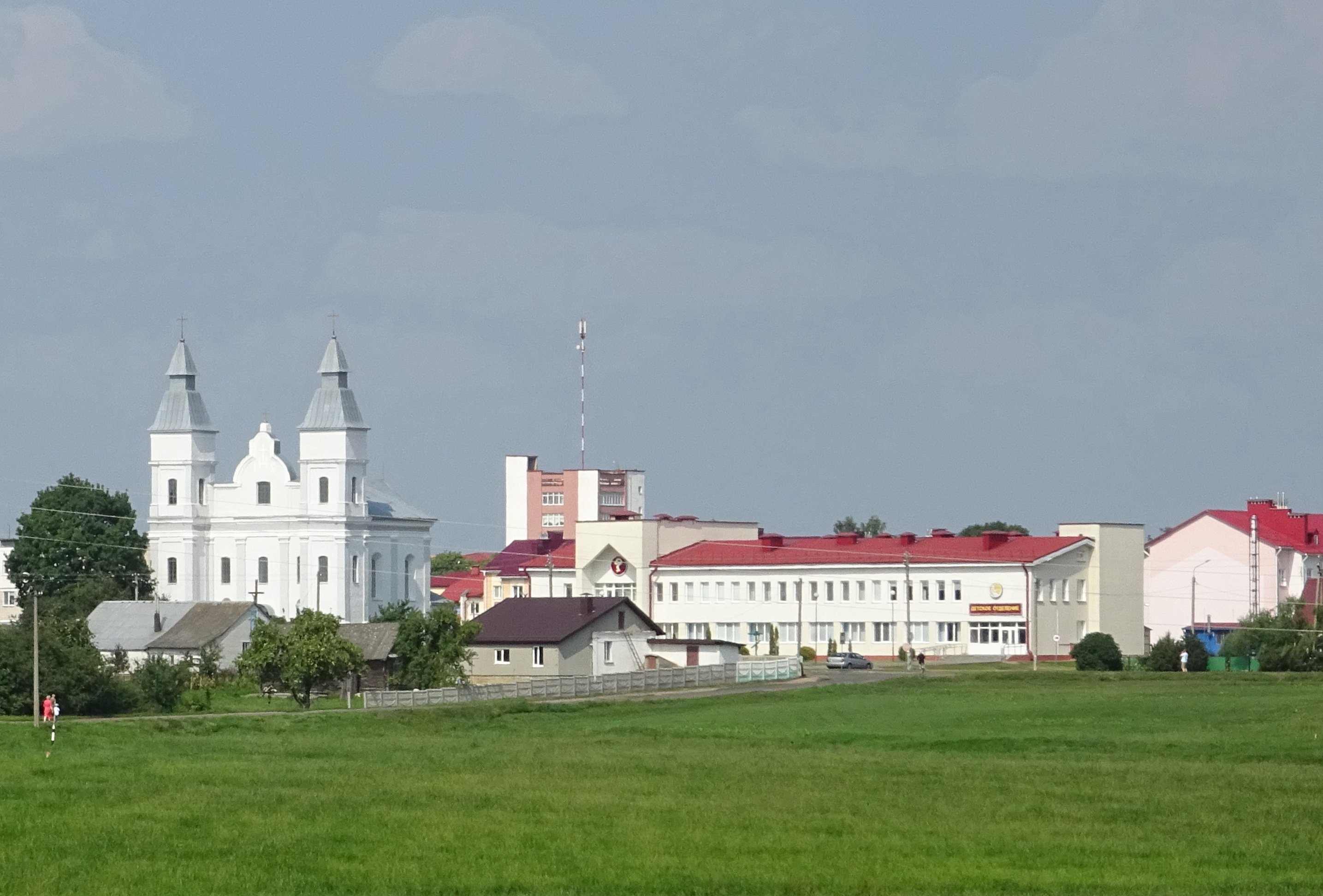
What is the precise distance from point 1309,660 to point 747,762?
55985mm

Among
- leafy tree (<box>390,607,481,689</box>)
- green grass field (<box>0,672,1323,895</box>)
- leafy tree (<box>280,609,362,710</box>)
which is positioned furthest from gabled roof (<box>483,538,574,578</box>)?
green grass field (<box>0,672,1323,895</box>)

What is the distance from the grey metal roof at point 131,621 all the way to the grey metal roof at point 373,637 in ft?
50.3

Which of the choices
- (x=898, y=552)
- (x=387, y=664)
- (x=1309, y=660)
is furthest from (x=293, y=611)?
(x=1309, y=660)

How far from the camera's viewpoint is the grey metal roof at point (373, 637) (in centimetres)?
8712

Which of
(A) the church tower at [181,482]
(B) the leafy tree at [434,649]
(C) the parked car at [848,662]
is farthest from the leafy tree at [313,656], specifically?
(A) the church tower at [181,482]

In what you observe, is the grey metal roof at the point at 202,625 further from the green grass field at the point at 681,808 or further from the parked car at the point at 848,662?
the green grass field at the point at 681,808

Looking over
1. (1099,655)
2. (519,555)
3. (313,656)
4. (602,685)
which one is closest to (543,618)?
(602,685)

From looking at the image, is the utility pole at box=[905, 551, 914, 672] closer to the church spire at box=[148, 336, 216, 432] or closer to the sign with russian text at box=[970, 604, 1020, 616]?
the sign with russian text at box=[970, 604, 1020, 616]

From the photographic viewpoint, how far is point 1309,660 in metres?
90.9

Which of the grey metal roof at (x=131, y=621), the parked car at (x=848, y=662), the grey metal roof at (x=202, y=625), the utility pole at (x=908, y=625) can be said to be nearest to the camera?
the utility pole at (x=908, y=625)

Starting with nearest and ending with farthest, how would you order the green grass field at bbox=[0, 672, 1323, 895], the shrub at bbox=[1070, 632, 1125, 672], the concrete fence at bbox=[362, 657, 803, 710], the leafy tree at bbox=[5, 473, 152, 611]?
the green grass field at bbox=[0, 672, 1323, 895] < the concrete fence at bbox=[362, 657, 803, 710] < the shrub at bbox=[1070, 632, 1125, 672] < the leafy tree at bbox=[5, 473, 152, 611]

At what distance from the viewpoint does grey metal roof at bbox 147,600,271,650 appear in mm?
98500

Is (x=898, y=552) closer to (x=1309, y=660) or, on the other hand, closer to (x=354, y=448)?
(x=1309, y=660)

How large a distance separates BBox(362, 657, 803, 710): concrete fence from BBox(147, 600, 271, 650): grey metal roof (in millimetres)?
22175
